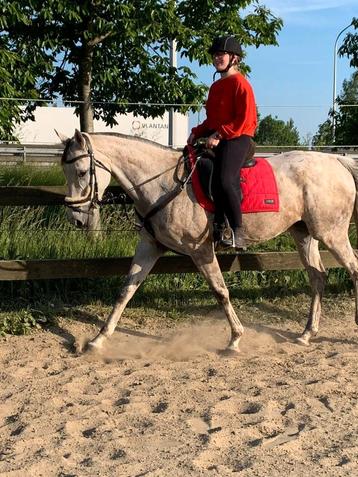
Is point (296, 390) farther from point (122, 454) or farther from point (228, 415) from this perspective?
point (122, 454)

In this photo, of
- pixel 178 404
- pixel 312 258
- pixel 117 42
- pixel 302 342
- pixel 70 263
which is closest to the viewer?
pixel 178 404

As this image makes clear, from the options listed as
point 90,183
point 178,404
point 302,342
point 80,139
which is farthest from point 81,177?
point 302,342

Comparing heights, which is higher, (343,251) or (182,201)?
(182,201)

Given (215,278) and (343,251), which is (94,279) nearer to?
(215,278)

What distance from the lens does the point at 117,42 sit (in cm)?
858

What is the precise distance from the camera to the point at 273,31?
9.59 metres

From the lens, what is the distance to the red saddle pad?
217 inches

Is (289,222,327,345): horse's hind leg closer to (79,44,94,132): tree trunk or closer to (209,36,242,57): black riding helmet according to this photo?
(209,36,242,57): black riding helmet

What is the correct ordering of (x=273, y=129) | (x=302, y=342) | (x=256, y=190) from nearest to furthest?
1. (x=256, y=190)
2. (x=302, y=342)
3. (x=273, y=129)

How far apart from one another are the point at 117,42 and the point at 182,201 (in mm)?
4037

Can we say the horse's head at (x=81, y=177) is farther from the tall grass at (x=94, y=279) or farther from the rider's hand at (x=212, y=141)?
the tall grass at (x=94, y=279)

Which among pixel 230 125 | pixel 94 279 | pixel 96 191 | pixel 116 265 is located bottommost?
pixel 94 279

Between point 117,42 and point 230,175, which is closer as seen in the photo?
point 230,175

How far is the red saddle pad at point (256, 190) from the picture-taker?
5.52 meters
